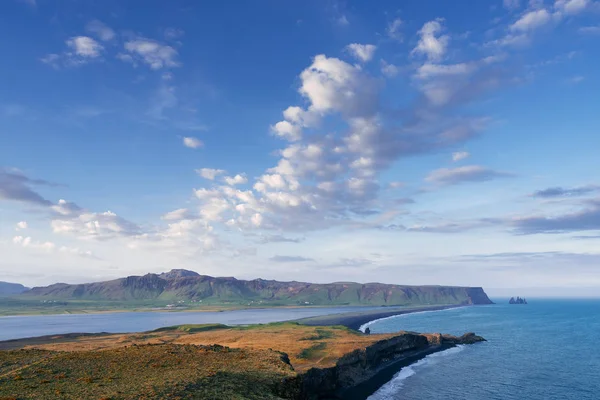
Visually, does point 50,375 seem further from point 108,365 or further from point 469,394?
point 469,394

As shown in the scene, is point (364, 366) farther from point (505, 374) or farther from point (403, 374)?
point (505, 374)

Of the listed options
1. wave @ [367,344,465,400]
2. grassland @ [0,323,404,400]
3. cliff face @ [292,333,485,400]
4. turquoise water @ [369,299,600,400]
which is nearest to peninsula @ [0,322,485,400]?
grassland @ [0,323,404,400]

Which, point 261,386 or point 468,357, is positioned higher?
point 261,386

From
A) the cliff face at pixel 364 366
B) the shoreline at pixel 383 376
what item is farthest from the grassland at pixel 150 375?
the shoreline at pixel 383 376

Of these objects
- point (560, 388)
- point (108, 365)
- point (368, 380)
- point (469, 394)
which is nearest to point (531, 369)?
point (560, 388)

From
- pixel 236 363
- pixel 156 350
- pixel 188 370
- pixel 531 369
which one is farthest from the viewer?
pixel 531 369

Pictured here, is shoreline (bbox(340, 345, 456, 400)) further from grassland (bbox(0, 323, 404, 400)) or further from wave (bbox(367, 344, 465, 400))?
grassland (bbox(0, 323, 404, 400))
